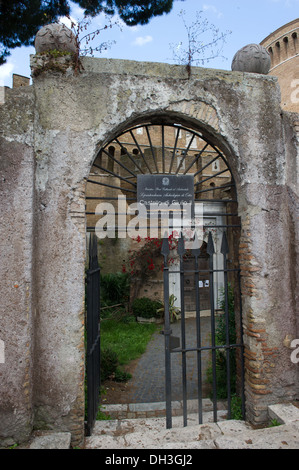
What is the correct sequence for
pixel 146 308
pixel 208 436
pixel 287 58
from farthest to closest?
pixel 287 58 → pixel 146 308 → pixel 208 436

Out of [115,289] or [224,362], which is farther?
[115,289]

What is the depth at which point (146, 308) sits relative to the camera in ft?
34.7

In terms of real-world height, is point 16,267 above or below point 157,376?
above

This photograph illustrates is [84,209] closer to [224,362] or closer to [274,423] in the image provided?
[274,423]

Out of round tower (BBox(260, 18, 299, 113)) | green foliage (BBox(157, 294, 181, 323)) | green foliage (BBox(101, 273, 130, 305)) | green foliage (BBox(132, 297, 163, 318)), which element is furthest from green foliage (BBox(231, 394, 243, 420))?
round tower (BBox(260, 18, 299, 113))

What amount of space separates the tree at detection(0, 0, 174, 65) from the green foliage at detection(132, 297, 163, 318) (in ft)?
27.2

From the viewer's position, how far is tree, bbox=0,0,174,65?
18.7ft

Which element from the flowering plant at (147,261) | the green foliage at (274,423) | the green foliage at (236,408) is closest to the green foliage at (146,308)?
the flowering plant at (147,261)

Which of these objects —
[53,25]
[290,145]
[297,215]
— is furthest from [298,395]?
[53,25]

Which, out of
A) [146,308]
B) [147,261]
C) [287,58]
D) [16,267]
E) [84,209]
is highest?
[287,58]

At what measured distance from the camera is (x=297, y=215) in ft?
11.6

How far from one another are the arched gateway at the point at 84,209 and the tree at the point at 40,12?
3.33 meters

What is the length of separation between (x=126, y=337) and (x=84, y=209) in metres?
6.44

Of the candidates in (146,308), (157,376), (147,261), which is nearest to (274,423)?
(157,376)
